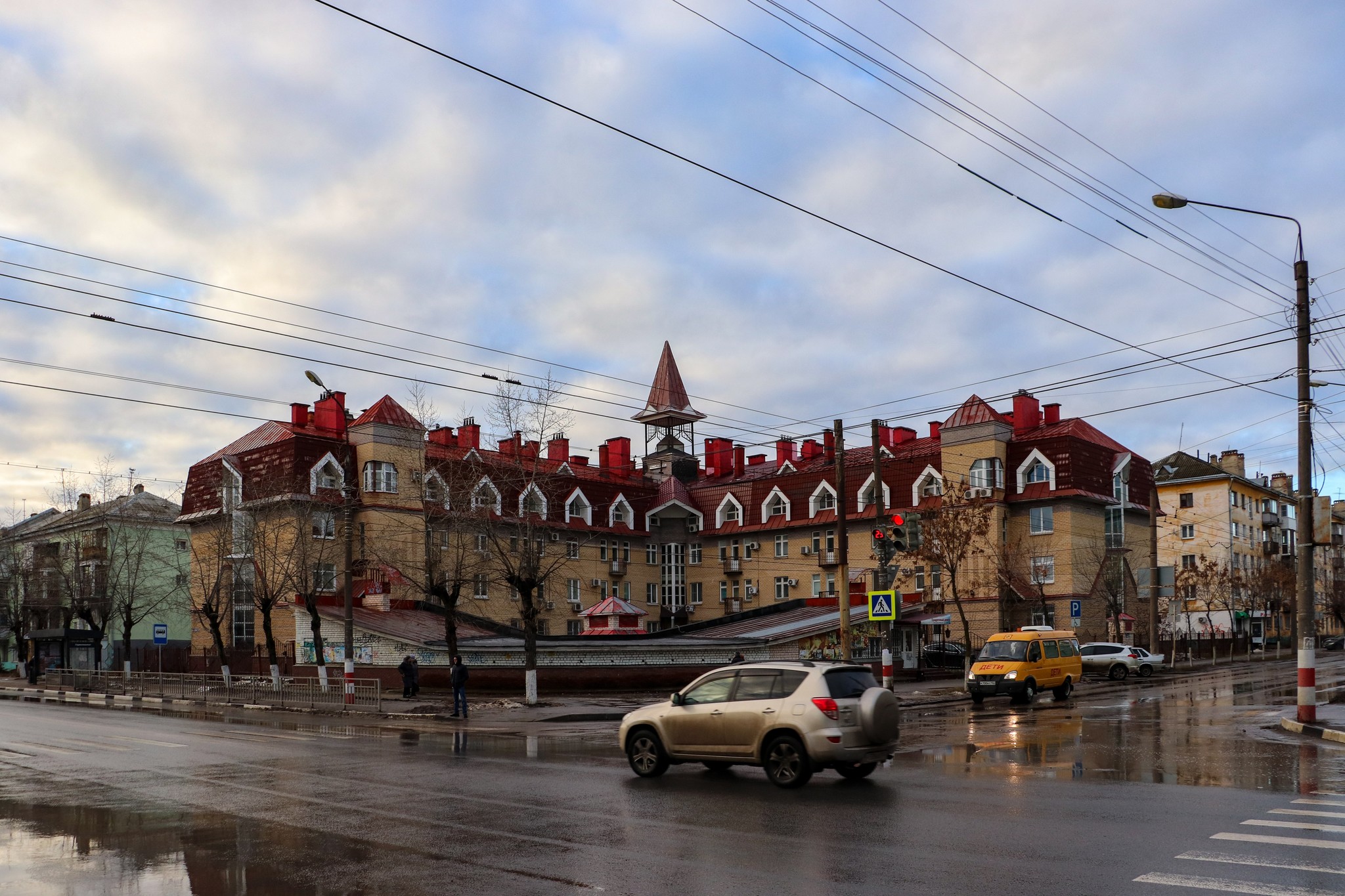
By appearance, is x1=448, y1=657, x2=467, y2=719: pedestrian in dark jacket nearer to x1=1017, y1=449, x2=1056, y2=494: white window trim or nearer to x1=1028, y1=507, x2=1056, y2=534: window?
x1=1017, y1=449, x2=1056, y2=494: white window trim

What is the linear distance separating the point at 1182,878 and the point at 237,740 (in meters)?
19.7

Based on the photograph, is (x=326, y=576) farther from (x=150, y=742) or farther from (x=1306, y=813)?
(x=1306, y=813)

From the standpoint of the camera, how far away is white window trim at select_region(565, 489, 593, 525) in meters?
66.6

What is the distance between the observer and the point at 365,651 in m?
46.0

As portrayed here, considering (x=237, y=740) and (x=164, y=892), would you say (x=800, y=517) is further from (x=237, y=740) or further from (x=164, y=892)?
(x=164, y=892)

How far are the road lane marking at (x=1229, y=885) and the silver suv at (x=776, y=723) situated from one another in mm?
5819

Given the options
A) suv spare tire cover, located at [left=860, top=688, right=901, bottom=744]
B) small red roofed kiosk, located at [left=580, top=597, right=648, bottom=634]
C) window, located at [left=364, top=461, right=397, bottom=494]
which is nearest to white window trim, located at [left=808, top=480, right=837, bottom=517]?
small red roofed kiosk, located at [left=580, top=597, right=648, bottom=634]

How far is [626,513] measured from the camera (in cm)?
7150

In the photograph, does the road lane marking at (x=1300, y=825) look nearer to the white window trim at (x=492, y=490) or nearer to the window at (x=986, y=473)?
the white window trim at (x=492, y=490)

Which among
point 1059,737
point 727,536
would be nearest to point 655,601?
point 727,536

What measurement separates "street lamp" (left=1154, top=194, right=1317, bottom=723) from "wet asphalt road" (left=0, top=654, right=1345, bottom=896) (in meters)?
1.89

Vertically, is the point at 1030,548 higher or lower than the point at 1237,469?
lower

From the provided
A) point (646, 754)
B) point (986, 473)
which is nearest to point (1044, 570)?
point (986, 473)

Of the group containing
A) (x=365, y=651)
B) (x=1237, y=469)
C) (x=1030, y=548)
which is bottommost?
(x=365, y=651)
